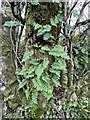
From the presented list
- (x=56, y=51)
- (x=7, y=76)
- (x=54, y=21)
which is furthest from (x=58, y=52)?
(x=7, y=76)

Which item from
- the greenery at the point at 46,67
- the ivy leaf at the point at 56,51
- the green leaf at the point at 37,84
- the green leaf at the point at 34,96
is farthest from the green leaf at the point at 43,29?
the green leaf at the point at 34,96

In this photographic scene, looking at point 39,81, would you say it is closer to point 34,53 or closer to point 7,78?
point 34,53

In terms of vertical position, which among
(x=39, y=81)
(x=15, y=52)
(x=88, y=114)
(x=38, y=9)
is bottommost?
(x=88, y=114)

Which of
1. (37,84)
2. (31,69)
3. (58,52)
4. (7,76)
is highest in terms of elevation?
(58,52)

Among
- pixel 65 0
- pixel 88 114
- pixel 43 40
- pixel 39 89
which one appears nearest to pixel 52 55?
pixel 43 40

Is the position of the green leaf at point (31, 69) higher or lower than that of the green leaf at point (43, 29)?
lower

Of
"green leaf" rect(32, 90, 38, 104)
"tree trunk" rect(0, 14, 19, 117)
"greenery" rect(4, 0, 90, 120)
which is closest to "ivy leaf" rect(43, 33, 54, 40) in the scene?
"greenery" rect(4, 0, 90, 120)

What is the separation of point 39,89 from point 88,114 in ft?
2.06

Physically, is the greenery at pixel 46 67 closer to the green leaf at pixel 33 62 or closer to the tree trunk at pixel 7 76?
the green leaf at pixel 33 62

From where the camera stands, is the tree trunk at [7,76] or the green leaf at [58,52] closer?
the green leaf at [58,52]

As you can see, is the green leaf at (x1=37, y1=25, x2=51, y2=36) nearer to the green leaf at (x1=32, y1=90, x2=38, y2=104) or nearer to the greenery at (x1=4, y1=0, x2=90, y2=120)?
the greenery at (x1=4, y1=0, x2=90, y2=120)

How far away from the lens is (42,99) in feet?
6.82

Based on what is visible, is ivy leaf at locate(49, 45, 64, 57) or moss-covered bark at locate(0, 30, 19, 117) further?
moss-covered bark at locate(0, 30, 19, 117)

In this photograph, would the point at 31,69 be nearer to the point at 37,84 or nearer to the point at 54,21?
the point at 37,84
